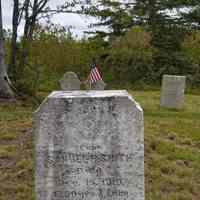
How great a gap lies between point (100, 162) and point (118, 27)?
2522cm

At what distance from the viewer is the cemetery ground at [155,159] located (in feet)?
18.7

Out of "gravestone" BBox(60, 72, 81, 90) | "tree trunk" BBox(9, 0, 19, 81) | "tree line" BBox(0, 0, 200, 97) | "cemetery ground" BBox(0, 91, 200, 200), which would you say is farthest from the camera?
"tree line" BBox(0, 0, 200, 97)

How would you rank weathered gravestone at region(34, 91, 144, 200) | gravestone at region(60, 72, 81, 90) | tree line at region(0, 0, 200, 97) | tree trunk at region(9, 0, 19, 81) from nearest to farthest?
weathered gravestone at region(34, 91, 144, 200), gravestone at region(60, 72, 81, 90), tree trunk at region(9, 0, 19, 81), tree line at region(0, 0, 200, 97)

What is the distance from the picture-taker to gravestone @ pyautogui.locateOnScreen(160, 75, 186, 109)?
48.3 feet

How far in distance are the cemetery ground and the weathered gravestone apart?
5.44 feet

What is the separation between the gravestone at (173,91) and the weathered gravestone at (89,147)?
11.0m

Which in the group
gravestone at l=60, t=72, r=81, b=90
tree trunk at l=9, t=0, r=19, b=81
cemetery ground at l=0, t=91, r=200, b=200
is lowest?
cemetery ground at l=0, t=91, r=200, b=200

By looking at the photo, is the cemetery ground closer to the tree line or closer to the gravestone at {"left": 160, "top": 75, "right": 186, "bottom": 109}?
the gravestone at {"left": 160, "top": 75, "right": 186, "bottom": 109}

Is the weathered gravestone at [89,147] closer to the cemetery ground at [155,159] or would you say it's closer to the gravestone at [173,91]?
the cemetery ground at [155,159]

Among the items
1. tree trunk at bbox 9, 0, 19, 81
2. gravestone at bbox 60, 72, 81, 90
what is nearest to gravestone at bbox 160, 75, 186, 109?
gravestone at bbox 60, 72, 81, 90

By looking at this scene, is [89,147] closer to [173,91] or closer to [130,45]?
[173,91]

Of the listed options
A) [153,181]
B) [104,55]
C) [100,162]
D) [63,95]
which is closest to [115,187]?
[100,162]

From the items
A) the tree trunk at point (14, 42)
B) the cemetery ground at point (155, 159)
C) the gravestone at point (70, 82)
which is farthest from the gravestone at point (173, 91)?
the tree trunk at point (14, 42)

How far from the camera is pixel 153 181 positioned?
603 cm
